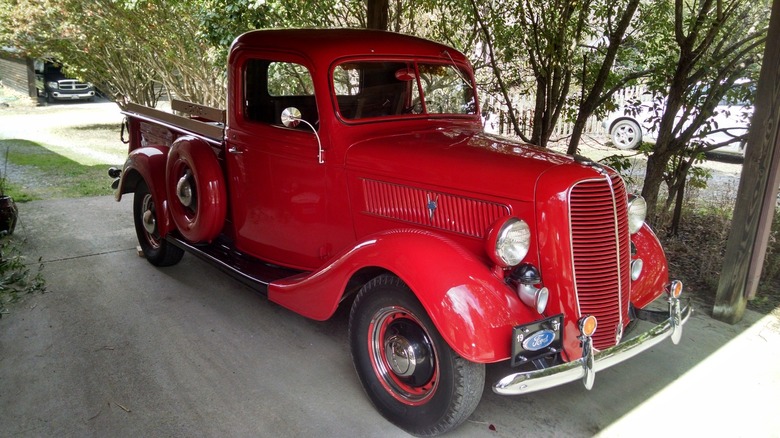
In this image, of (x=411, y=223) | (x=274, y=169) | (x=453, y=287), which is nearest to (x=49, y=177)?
(x=274, y=169)

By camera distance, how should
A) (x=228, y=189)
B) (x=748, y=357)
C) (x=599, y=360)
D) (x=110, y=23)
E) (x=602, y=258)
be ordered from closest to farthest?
1. (x=599, y=360)
2. (x=602, y=258)
3. (x=748, y=357)
4. (x=228, y=189)
5. (x=110, y=23)

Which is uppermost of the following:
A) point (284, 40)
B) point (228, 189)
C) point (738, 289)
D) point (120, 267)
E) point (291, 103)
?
point (284, 40)

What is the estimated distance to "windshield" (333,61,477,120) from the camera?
371cm

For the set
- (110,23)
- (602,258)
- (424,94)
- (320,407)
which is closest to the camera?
Answer: (602,258)

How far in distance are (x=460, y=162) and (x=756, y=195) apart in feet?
7.51

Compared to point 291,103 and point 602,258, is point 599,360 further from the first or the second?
point 291,103

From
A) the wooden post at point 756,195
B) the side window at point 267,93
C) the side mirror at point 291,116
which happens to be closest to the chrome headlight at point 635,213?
the wooden post at point 756,195

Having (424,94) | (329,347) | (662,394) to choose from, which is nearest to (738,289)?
(662,394)

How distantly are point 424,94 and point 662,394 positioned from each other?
2.39 m

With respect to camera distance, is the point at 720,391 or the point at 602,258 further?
the point at 720,391

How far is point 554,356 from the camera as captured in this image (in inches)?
109

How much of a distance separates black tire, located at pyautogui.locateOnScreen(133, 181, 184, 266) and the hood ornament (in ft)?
9.04

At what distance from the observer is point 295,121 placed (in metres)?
3.44

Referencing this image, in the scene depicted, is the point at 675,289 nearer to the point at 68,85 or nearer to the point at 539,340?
the point at 539,340
